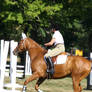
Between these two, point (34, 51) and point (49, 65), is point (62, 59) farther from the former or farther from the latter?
point (34, 51)

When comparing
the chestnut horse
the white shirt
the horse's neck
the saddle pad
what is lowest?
the chestnut horse

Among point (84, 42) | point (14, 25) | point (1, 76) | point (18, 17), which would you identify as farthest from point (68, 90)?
point (84, 42)

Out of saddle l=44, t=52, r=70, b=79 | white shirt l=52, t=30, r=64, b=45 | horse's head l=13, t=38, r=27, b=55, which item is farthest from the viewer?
horse's head l=13, t=38, r=27, b=55

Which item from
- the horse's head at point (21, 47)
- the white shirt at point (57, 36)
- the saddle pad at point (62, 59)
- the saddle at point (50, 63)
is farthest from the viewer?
the horse's head at point (21, 47)

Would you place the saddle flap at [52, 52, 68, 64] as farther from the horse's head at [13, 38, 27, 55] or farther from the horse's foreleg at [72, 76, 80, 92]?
the horse's head at [13, 38, 27, 55]

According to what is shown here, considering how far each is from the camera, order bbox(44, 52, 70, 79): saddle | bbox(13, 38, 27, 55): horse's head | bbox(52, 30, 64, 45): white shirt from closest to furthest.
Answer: bbox(52, 30, 64, 45): white shirt
bbox(44, 52, 70, 79): saddle
bbox(13, 38, 27, 55): horse's head

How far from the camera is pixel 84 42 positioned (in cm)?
5659

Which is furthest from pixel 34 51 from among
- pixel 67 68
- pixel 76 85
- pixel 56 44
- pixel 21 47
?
pixel 76 85

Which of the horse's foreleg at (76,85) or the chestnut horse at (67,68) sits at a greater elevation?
the chestnut horse at (67,68)

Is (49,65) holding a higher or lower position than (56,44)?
lower

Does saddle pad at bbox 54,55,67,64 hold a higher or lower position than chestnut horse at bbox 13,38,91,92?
higher

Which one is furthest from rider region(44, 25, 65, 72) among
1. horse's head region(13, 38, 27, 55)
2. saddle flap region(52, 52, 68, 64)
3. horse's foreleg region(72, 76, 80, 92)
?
horse's foreleg region(72, 76, 80, 92)

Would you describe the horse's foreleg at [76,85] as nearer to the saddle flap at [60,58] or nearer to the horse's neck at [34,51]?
the saddle flap at [60,58]

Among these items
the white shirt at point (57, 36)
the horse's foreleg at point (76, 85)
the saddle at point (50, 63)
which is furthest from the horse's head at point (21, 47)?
the horse's foreleg at point (76, 85)
